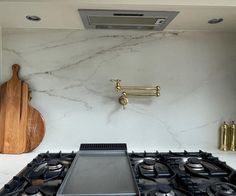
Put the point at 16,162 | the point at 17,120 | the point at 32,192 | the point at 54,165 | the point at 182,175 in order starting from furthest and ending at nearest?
the point at 17,120 < the point at 16,162 < the point at 54,165 < the point at 182,175 < the point at 32,192

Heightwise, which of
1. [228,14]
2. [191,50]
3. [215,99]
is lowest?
[215,99]

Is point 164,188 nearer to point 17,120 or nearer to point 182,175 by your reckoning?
point 182,175

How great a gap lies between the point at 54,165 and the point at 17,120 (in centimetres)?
37

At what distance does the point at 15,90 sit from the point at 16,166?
390mm

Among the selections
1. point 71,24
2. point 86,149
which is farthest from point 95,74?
point 86,149

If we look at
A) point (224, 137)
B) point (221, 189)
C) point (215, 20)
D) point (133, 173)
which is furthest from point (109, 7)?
point (224, 137)

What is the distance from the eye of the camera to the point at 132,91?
1.27 m

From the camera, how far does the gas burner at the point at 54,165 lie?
3.12 ft

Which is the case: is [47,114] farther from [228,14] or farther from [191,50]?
[228,14]

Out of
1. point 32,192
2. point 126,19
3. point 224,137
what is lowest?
point 32,192

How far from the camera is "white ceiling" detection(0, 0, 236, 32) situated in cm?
89

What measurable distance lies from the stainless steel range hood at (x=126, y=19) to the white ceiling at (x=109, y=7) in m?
0.04

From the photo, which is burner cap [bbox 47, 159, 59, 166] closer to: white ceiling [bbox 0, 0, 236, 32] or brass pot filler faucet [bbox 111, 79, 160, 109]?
Result: brass pot filler faucet [bbox 111, 79, 160, 109]

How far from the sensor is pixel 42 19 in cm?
112
